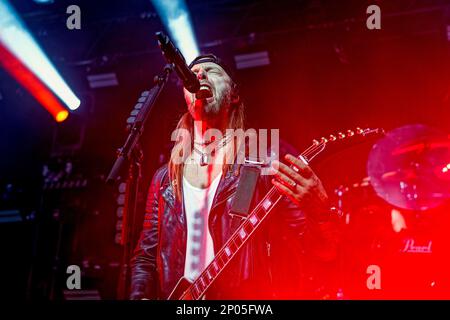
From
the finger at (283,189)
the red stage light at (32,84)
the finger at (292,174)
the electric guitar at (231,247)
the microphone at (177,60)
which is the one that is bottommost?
the electric guitar at (231,247)

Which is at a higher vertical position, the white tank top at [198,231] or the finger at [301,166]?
the finger at [301,166]

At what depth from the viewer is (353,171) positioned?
3.23m

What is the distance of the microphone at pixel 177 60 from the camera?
6.12ft

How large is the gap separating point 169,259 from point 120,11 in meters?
2.83

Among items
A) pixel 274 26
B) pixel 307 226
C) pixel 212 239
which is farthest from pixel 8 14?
pixel 307 226

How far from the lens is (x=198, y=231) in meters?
2.46

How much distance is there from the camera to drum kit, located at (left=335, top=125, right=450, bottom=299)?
2918mm

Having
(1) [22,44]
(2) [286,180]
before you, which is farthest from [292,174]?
(1) [22,44]

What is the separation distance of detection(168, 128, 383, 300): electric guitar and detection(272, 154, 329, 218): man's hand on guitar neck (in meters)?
0.16

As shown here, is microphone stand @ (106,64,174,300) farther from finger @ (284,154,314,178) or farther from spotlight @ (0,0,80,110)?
spotlight @ (0,0,80,110)

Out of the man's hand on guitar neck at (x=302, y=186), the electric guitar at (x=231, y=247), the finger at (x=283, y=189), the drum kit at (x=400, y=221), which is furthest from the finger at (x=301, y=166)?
the drum kit at (x=400, y=221)

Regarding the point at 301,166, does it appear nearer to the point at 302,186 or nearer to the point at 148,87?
the point at 302,186

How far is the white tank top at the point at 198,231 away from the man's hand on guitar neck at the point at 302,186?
18.6 inches

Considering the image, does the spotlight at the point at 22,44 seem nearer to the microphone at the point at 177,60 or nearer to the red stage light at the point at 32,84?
the red stage light at the point at 32,84
